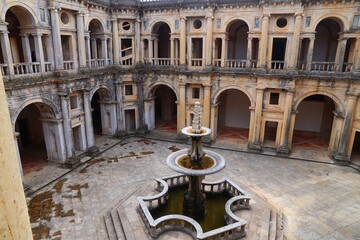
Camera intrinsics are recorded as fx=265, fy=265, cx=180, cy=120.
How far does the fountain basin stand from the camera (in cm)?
1343

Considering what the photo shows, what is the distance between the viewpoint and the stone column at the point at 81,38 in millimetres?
21359

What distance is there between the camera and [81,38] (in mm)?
21766

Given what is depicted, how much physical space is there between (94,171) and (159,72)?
11962mm

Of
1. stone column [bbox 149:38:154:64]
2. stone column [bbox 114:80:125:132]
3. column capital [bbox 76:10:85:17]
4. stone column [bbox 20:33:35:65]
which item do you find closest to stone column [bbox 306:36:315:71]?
stone column [bbox 149:38:154:64]

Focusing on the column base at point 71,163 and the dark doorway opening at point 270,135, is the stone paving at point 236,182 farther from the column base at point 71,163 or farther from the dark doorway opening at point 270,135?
the dark doorway opening at point 270,135

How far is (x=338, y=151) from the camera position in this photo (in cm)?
2269

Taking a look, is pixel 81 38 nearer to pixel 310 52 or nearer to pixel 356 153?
pixel 310 52

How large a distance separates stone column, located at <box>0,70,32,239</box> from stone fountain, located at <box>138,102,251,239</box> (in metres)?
11.6

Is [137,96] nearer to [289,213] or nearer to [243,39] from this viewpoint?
[243,39]

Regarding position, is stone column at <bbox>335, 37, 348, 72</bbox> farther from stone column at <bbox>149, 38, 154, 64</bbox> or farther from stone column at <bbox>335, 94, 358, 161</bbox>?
stone column at <bbox>149, 38, 154, 64</bbox>

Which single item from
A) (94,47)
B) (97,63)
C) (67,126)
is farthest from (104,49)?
(67,126)

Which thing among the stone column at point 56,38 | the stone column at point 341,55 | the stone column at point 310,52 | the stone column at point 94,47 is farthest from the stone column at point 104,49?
the stone column at point 341,55

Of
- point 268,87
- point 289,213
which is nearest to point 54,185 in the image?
point 289,213

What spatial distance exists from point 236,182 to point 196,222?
6816 millimetres
